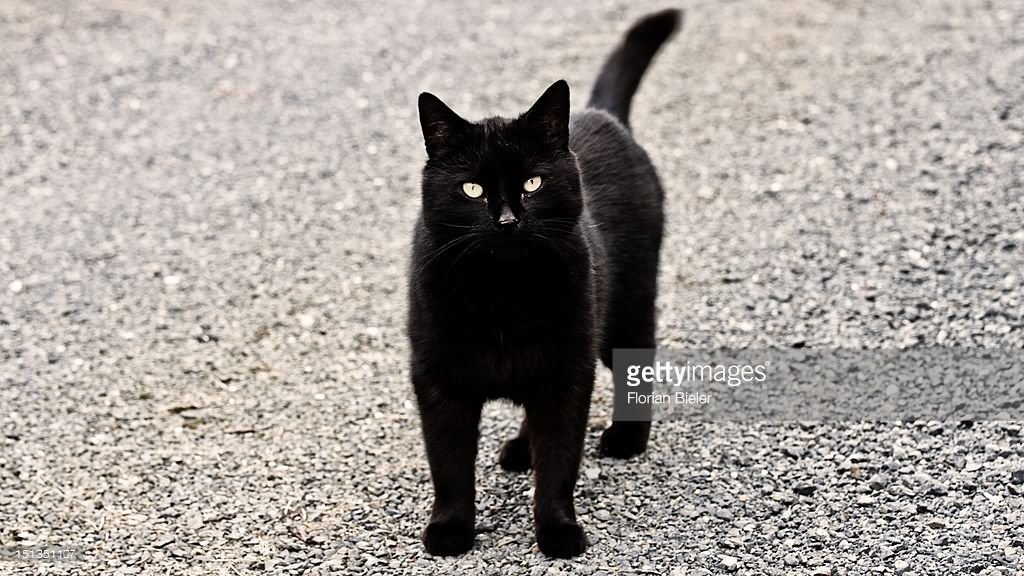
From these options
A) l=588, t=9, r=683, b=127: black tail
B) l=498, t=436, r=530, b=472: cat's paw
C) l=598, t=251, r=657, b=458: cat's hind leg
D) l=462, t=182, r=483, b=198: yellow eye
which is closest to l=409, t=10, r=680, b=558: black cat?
l=462, t=182, r=483, b=198: yellow eye

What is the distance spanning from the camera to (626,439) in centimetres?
388

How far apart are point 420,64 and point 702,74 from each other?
176 centimetres

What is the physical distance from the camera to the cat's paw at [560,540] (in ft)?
10.9

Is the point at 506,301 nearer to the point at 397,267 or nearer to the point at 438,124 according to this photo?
the point at 438,124

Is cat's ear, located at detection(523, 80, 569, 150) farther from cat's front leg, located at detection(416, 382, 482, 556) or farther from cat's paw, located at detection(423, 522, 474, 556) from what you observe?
cat's paw, located at detection(423, 522, 474, 556)

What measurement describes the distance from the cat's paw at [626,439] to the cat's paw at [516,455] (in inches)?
10.8

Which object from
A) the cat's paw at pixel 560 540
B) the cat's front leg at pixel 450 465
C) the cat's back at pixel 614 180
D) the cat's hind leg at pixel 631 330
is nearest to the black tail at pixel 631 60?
the cat's back at pixel 614 180

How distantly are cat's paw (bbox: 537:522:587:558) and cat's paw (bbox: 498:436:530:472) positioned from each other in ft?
1.66

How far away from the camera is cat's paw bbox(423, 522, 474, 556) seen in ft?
11.0

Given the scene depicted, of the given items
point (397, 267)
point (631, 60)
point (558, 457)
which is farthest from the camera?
point (397, 267)

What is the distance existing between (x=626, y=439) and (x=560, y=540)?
2.10 ft

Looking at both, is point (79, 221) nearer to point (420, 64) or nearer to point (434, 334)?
point (420, 64)

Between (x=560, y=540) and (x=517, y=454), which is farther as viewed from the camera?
(x=517, y=454)

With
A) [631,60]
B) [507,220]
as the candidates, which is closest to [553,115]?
[507,220]
